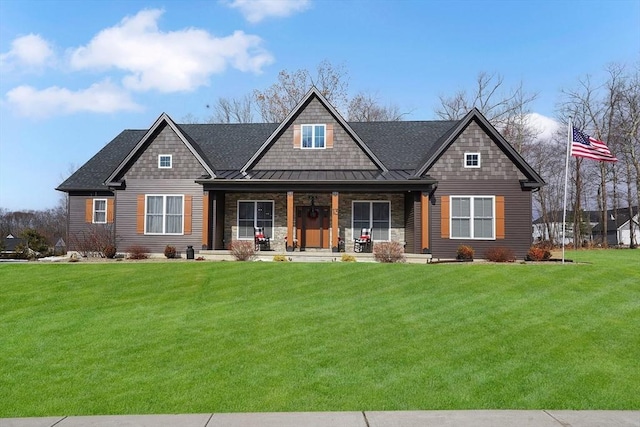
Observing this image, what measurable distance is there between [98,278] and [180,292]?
279 cm

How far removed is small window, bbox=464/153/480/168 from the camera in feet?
63.0


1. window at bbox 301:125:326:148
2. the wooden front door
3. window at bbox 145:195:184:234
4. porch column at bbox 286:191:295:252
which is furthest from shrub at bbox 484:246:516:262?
window at bbox 145:195:184:234

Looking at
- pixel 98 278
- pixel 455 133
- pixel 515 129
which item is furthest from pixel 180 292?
pixel 515 129

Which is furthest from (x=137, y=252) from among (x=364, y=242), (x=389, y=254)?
(x=389, y=254)

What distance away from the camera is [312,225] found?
2098 cm

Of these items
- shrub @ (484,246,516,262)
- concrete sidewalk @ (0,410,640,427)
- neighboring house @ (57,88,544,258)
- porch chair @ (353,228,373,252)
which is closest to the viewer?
concrete sidewalk @ (0,410,640,427)

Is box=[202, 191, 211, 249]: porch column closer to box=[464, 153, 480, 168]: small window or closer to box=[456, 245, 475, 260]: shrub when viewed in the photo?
box=[456, 245, 475, 260]: shrub

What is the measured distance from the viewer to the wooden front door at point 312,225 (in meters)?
20.9

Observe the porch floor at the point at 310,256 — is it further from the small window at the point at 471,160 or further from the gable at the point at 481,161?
the small window at the point at 471,160

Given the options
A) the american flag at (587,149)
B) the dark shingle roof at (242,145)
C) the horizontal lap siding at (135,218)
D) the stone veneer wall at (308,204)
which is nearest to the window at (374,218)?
the stone veneer wall at (308,204)

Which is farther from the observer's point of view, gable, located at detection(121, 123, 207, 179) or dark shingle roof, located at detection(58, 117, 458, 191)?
dark shingle roof, located at detection(58, 117, 458, 191)

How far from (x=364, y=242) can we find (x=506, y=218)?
235 inches

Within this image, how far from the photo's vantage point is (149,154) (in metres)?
20.6

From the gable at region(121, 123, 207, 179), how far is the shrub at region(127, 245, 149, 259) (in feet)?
11.3
